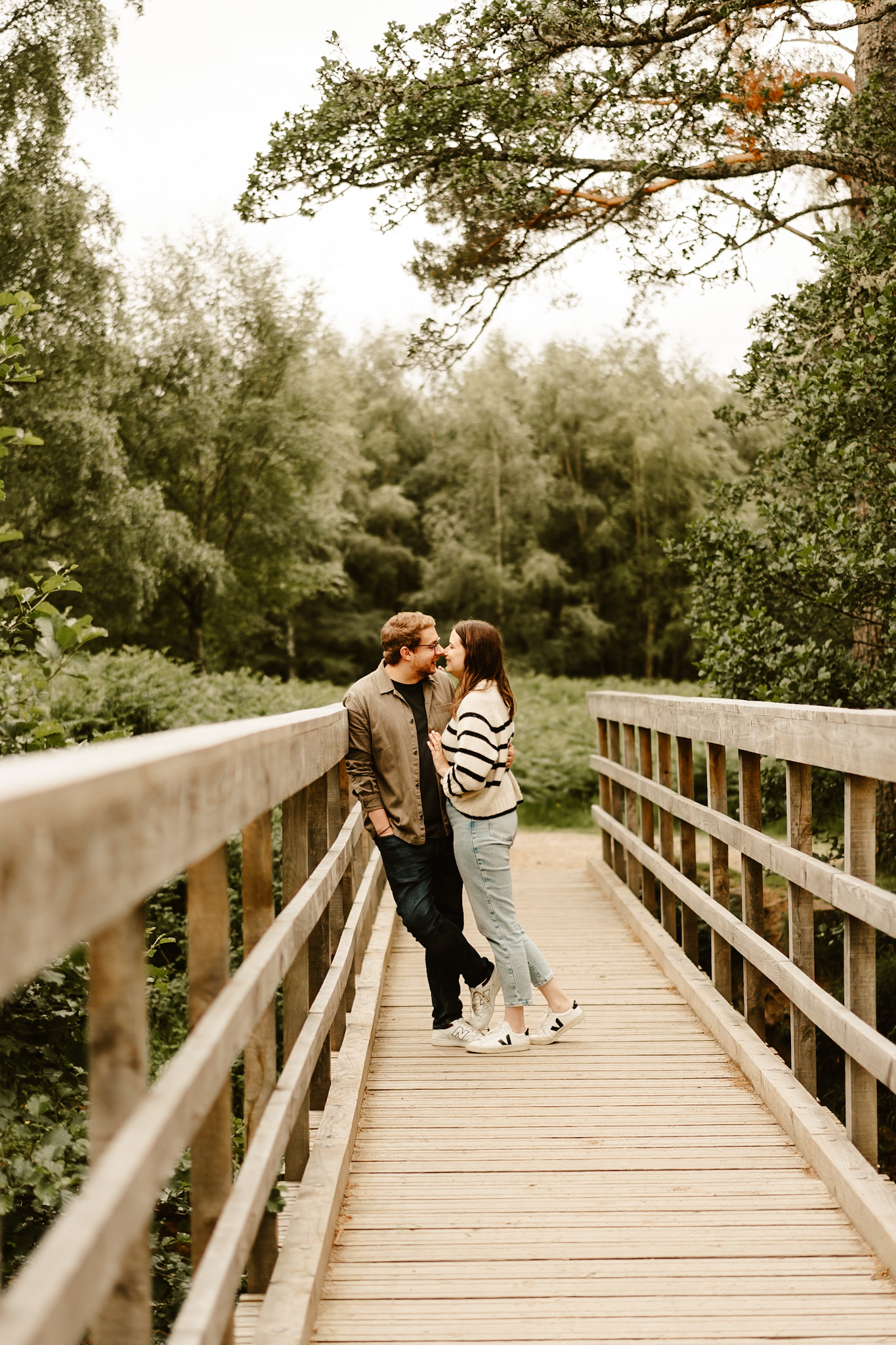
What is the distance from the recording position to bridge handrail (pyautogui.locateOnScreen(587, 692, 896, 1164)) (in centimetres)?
310

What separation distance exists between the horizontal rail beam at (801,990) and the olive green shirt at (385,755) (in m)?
1.21

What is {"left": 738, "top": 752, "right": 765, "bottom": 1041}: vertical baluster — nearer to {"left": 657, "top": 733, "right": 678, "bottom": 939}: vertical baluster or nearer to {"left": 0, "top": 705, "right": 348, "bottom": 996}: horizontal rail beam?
{"left": 657, "top": 733, "right": 678, "bottom": 939}: vertical baluster

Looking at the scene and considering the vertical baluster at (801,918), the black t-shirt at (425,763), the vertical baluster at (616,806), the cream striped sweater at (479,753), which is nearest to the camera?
the vertical baluster at (801,918)

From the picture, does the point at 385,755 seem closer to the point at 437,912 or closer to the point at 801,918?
the point at 437,912

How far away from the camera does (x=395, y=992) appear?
596 cm

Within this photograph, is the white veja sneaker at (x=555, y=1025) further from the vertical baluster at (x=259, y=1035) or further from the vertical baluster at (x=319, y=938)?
the vertical baluster at (x=259, y=1035)

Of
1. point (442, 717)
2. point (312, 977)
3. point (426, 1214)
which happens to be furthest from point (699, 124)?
point (426, 1214)

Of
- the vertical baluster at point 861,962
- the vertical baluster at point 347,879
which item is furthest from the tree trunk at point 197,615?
the vertical baluster at point 861,962

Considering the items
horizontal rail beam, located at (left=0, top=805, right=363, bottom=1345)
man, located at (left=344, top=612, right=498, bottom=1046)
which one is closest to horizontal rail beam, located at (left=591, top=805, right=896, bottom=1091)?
man, located at (left=344, top=612, right=498, bottom=1046)

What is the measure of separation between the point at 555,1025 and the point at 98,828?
399 centimetres

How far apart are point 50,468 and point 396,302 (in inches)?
1012

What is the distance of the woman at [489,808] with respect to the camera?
15.0 ft

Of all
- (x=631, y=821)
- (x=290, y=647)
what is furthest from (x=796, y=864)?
(x=290, y=647)

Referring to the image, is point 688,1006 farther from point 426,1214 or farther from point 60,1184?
point 60,1184
